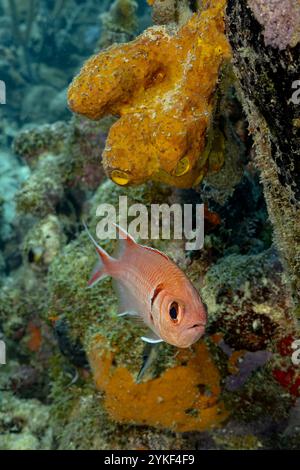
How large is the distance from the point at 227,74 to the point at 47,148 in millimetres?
5118

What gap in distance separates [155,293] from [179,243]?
1.85m

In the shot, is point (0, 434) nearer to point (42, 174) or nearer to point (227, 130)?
point (42, 174)

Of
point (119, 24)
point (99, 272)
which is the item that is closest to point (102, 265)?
point (99, 272)

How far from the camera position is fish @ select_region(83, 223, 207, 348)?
1.81m

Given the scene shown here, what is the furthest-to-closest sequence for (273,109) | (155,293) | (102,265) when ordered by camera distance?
(102,265)
(155,293)
(273,109)

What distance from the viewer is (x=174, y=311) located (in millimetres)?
1830

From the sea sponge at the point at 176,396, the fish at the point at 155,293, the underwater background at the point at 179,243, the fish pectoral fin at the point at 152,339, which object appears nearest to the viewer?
the fish at the point at 155,293

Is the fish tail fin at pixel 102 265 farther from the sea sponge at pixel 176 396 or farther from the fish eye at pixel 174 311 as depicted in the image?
the sea sponge at pixel 176 396

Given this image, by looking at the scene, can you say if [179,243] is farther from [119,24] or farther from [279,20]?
[119,24]

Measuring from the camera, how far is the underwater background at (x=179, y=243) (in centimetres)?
192

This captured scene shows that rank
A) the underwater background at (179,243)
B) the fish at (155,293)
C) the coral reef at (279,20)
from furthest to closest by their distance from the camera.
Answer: the underwater background at (179,243) → the fish at (155,293) → the coral reef at (279,20)

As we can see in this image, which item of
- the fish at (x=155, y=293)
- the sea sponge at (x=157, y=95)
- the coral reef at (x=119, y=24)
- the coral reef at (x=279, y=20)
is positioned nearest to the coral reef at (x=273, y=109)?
the coral reef at (x=279, y=20)

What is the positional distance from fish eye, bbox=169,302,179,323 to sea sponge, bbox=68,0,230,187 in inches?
31.8
